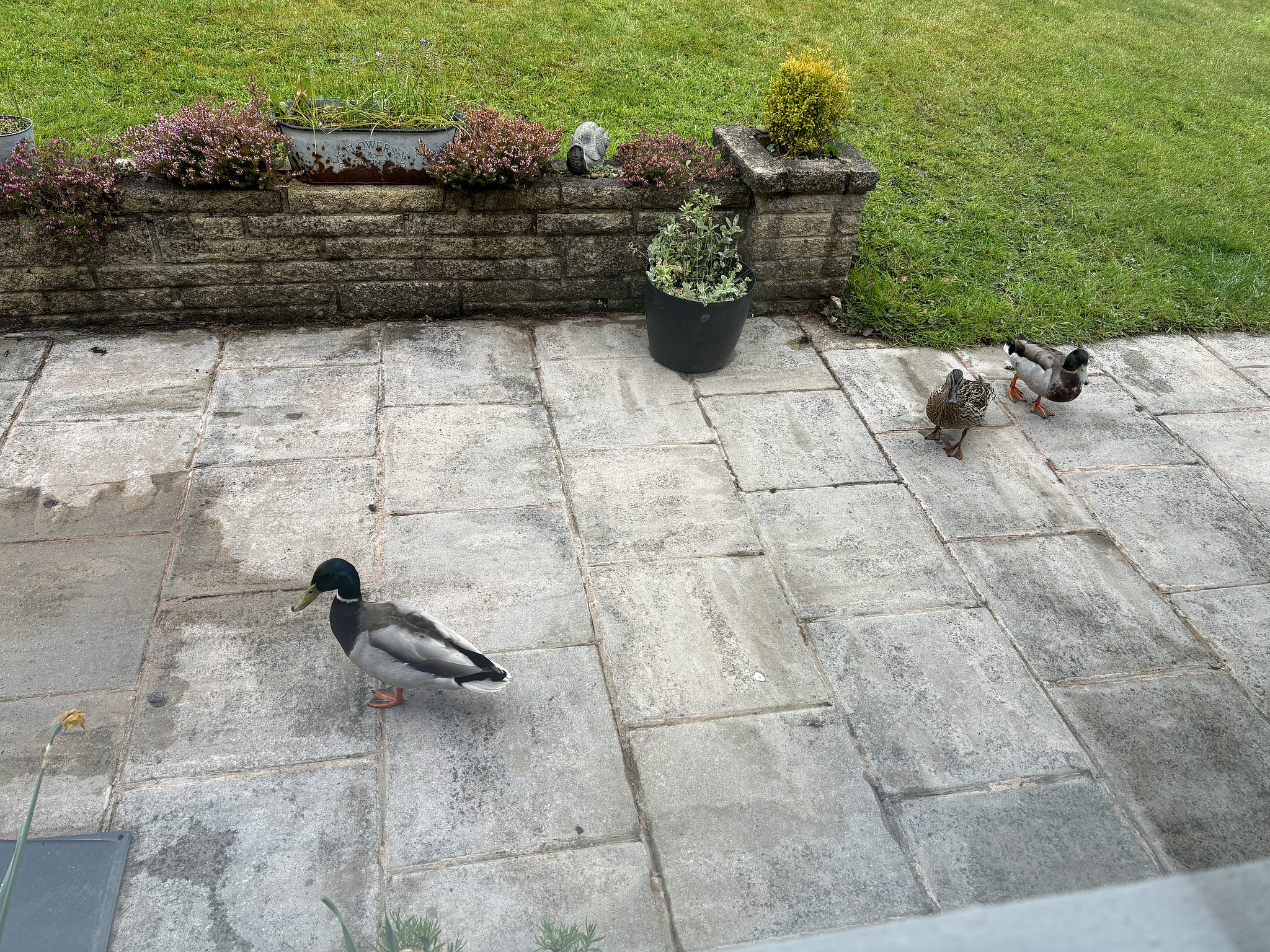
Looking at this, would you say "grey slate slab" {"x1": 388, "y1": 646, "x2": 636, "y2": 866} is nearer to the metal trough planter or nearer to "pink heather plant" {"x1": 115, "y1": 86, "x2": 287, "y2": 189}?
the metal trough planter

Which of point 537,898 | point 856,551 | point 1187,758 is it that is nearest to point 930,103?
point 856,551

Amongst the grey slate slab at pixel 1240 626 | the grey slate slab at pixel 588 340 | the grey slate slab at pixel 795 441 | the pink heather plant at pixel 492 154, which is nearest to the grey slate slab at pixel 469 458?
the grey slate slab at pixel 588 340

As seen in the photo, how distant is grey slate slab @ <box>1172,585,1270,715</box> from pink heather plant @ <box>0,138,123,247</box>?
6.70m

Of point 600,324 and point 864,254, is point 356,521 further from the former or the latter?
Result: point 864,254

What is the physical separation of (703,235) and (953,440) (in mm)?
2157

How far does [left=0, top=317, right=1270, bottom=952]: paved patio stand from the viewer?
3229mm

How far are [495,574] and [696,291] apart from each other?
2487 mm

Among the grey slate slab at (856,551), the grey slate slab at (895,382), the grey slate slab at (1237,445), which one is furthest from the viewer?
the grey slate slab at (895,382)

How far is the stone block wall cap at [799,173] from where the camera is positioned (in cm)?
595

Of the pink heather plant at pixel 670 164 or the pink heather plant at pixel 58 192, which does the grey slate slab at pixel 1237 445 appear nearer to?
the pink heather plant at pixel 670 164

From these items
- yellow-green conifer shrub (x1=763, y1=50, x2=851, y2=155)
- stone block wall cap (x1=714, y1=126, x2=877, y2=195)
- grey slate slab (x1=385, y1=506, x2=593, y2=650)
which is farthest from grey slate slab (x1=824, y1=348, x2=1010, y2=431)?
grey slate slab (x1=385, y1=506, x2=593, y2=650)

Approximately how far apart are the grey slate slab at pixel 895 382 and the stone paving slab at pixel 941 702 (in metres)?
1.73

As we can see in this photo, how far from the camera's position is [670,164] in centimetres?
589

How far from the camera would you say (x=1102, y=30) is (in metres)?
10.8
